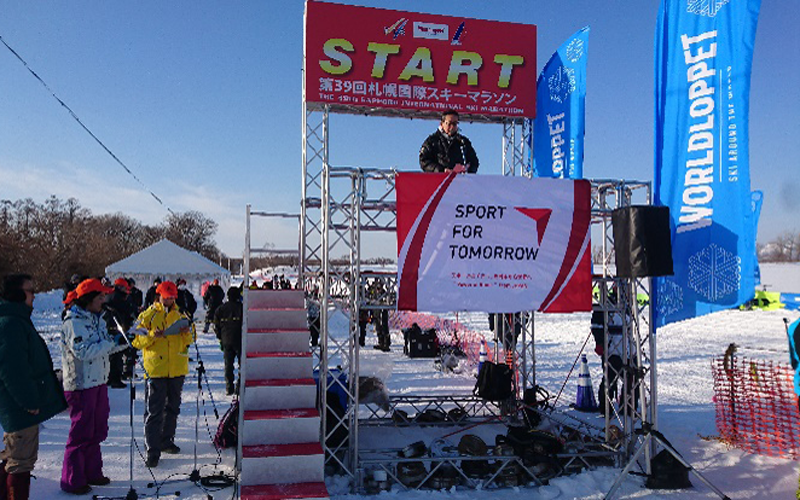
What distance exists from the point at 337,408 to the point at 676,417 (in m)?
6.03

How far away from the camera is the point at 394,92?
8.88 m

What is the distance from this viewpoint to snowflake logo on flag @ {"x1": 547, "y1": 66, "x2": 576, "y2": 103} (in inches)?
326

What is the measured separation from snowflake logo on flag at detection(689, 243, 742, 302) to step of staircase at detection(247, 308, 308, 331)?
4.90 m

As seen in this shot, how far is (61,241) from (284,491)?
1955 inches

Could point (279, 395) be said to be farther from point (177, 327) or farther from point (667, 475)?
point (667, 475)

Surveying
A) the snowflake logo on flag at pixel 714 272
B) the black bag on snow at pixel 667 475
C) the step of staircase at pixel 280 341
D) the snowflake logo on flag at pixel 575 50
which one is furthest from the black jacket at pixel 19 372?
the snowflake logo on flag at pixel 575 50

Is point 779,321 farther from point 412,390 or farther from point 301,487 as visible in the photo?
point 301,487

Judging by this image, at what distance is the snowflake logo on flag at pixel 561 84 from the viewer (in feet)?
27.2

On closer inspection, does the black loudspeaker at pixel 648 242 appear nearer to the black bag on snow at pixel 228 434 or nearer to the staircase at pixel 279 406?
the staircase at pixel 279 406

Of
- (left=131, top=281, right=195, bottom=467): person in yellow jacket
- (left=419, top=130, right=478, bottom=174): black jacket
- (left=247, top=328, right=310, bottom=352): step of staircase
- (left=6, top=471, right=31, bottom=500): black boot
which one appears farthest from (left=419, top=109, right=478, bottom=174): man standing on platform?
(left=6, top=471, right=31, bottom=500): black boot

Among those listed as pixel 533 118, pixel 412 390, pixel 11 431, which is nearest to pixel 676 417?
pixel 412 390

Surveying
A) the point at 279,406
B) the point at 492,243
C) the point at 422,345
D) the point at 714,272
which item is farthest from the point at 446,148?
the point at 422,345

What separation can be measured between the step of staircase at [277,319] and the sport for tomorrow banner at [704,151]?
4638 mm

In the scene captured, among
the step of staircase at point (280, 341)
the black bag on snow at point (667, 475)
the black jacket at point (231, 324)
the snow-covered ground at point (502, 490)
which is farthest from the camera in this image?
the black jacket at point (231, 324)
